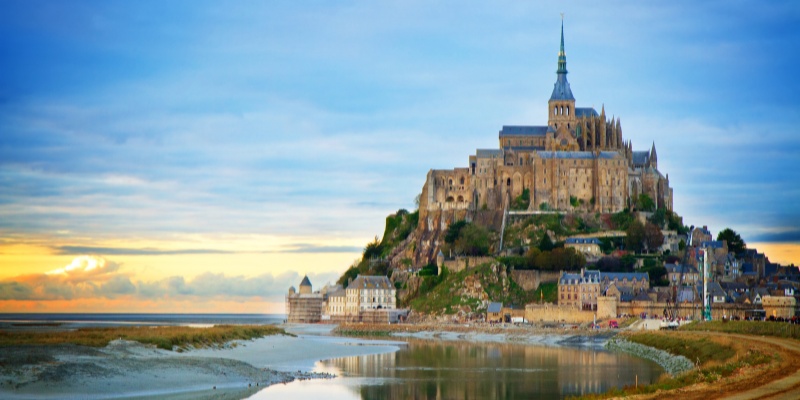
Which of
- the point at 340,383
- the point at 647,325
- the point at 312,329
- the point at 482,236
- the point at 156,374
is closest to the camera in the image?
the point at 156,374

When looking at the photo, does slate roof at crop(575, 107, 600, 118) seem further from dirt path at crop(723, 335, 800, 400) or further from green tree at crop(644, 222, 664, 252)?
dirt path at crop(723, 335, 800, 400)

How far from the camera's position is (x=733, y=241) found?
401ft

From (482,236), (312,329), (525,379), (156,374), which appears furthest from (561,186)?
(156,374)

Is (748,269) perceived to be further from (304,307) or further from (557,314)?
(304,307)

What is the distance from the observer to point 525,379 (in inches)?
2122

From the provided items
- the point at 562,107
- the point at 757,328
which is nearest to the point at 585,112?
the point at 562,107

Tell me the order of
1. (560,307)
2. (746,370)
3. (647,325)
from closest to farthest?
(746,370), (647,325), (560,307)

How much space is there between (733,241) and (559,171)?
20.1 m

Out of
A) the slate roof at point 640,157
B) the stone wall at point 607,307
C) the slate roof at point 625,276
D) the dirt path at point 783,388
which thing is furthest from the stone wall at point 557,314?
the dirt path at point 783,388

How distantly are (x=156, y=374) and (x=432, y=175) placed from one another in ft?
283

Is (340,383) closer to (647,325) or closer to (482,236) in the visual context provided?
(647,325)

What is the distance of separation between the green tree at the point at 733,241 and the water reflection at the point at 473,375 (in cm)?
4931

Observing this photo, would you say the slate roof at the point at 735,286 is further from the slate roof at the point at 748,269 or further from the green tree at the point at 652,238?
the green tree at the point at 652,238

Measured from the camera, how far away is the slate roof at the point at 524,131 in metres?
135
